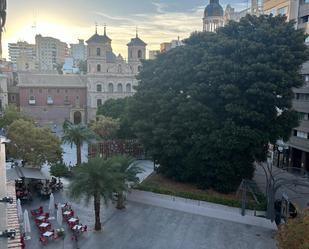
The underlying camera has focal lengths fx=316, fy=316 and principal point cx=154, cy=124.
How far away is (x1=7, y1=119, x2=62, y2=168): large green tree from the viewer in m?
24.1

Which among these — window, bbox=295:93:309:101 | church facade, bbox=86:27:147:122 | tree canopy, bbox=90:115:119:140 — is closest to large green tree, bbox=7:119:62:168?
tree canopy, bbox=90:115:119:140

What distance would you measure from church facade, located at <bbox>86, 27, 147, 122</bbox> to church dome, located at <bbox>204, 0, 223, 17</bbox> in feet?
44.2

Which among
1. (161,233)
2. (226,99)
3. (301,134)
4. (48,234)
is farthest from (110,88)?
(48,234)

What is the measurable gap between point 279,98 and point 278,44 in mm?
3740

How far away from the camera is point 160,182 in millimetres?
25188

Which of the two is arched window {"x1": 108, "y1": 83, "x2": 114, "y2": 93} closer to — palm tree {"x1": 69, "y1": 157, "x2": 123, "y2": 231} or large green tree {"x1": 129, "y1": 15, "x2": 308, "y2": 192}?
large green tree {"x1": 129, "y1": 15, "x2": 308, "y2": 192}

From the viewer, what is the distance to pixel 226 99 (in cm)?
2222

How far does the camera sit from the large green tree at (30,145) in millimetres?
24094

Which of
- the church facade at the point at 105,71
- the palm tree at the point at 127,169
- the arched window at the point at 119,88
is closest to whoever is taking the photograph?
the palm tree at the point at 127,169

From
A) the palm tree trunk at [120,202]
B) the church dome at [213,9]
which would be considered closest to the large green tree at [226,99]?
the palm tree trunk at [120,202]

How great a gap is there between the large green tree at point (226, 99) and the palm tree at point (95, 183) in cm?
669

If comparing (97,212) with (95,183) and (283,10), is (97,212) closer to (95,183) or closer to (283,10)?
(95,183)

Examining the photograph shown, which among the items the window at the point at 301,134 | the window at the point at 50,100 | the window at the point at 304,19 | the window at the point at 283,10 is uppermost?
the window at the point at 283,10

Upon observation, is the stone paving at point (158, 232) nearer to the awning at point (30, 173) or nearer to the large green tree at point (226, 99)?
the awning at point (30, 173)
